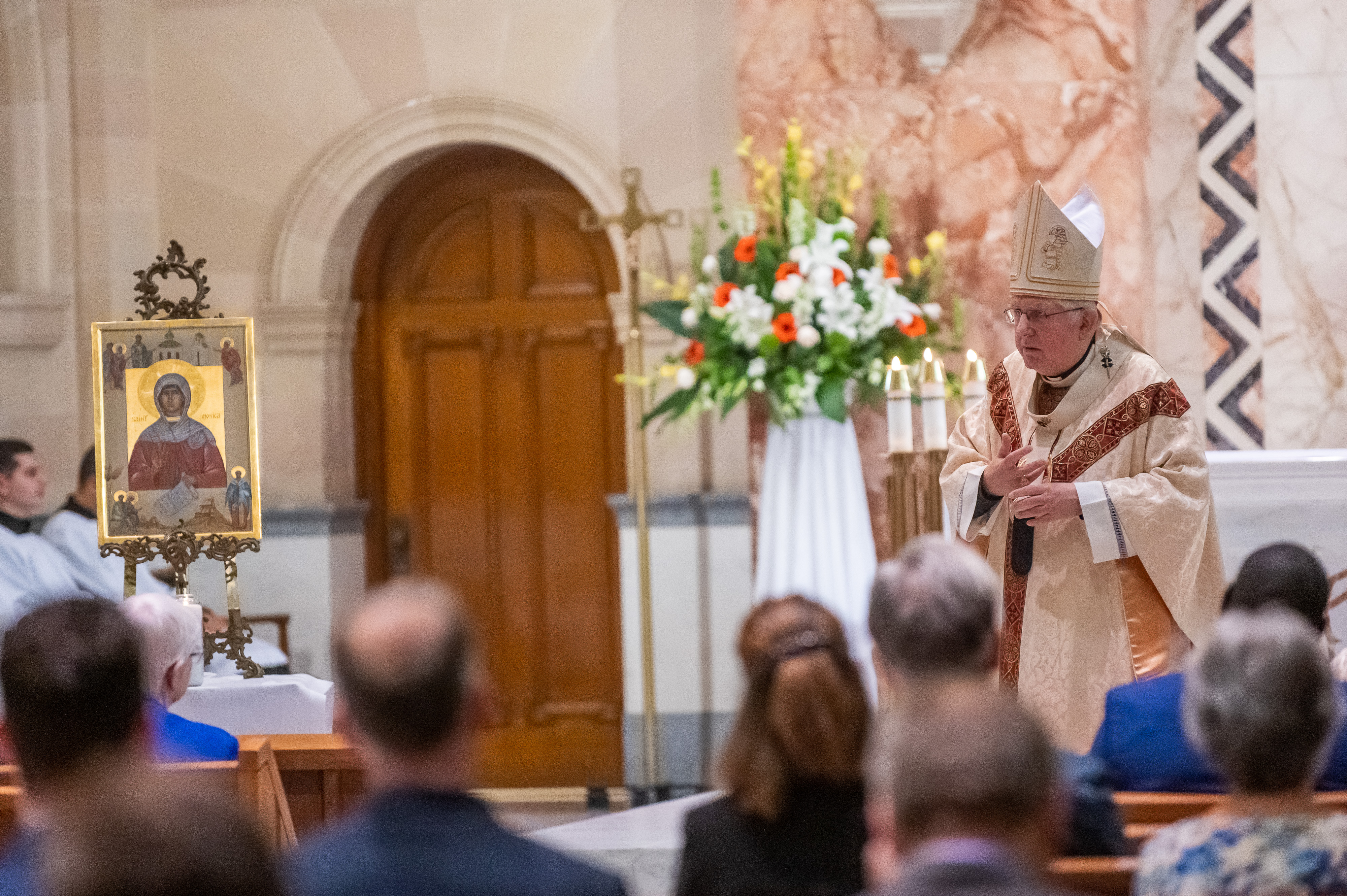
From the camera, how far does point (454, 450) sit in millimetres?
7984

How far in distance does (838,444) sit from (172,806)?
5049 mm

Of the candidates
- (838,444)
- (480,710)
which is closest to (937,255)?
(838,444)

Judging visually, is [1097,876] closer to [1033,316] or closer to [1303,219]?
[1033,316]

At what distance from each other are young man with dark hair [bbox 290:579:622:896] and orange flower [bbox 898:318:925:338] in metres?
4.36

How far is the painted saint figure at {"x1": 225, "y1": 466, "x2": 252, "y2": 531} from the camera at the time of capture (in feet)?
15.8

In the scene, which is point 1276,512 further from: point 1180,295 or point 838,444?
point 838,444

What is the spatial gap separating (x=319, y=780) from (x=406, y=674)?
1.94 m

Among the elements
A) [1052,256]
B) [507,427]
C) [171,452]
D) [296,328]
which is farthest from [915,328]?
[296,328]

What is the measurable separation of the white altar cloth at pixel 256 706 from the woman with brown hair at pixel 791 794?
2.54 m

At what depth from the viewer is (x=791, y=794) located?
84.4 inches

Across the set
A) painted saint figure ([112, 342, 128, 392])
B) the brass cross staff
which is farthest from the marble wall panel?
painted saint figure ([112, 342, 128, 392])

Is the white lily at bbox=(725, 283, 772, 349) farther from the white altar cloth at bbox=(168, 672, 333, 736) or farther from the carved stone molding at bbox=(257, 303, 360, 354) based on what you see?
the carved stone molding at bbox=(257, 303, 360, 354)

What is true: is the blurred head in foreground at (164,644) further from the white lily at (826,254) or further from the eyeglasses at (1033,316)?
the white lily at (826,254)

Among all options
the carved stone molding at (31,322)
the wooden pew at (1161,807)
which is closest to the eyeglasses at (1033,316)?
the wooden pew at (1161,807)
